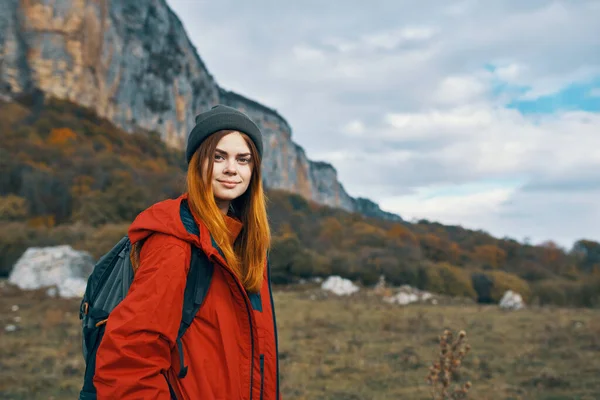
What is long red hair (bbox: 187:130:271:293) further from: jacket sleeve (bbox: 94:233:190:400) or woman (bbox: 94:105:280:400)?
jacket sleeve (bbox: 94:233:190:400)

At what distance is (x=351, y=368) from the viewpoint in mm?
6480

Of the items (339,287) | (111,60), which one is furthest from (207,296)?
(111,60)

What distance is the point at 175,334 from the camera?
126 cm

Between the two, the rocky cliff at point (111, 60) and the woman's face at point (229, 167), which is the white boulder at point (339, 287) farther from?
the rocky cliff at point (111, 60)

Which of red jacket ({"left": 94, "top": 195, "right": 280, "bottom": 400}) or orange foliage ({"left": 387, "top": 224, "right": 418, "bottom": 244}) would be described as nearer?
red jacket ({"left": 94, "top": 195, "right": 280, "bottom": 400})

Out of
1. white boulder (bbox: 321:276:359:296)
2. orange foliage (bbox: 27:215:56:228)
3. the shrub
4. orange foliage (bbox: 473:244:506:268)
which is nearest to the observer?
white boulder (bbox: 321:276:359:296)

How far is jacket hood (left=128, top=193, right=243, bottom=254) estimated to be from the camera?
131 cm

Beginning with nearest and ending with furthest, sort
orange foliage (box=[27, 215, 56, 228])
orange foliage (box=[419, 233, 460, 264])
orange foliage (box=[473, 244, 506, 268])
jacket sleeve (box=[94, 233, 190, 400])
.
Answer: jacket sleeve (box=[94, 233, 190, 400]) < orange foliage (box=[27, 215, 56, 228]) < orange foliage (box=[419, 233, 460, 264]) < orange foliage (box=[473, 244, 506, 268])

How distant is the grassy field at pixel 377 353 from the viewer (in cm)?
549

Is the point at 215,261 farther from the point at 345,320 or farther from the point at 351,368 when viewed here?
the point at 345,320

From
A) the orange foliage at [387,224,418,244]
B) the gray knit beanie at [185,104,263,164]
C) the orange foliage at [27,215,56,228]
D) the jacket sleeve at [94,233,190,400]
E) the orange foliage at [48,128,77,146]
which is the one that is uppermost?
the orange foliage at [48,128,77,146]

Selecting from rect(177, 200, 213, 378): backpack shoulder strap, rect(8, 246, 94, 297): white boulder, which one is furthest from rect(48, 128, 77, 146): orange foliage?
rect(177, 200, 213, 378): backpack shoulder strap

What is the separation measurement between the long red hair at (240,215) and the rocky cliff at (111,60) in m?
46.8

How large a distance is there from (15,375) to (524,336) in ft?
26.8
